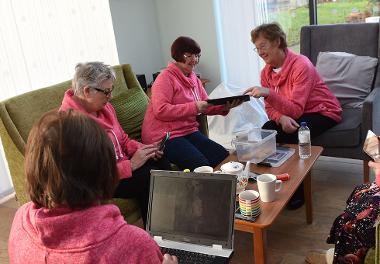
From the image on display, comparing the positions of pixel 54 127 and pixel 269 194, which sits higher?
pixel 54 127

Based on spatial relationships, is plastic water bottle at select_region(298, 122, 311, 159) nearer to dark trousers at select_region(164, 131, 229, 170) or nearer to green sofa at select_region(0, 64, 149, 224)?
dark trousers at select_region(164, 131, 229, 170)

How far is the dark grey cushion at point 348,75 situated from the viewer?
274 cm

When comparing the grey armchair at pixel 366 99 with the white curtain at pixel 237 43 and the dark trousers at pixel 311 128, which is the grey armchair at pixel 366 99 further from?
the white curtain at pixel 237 43

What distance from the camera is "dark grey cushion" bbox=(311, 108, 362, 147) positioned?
8.01ft

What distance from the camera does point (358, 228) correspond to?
4.92ft

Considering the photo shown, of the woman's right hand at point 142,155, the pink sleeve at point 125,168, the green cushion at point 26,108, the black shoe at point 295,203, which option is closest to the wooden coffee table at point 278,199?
the black shoe at point 295,203

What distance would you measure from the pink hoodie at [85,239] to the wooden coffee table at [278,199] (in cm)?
75

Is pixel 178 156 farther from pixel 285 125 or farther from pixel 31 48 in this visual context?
pixel 31 48

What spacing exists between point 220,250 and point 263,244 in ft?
1.26

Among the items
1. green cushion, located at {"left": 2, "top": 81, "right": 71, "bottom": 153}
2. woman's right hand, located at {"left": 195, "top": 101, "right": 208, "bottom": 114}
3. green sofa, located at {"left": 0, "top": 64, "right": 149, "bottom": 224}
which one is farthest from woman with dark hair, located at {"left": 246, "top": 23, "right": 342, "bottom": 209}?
green cushion, located at {"left": 2, "top": 81, "right": 71, "bottom": 153}

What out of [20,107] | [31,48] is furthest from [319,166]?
[31,48]

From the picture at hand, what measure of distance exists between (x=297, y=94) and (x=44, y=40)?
1.99 meters

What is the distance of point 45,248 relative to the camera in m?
0.87

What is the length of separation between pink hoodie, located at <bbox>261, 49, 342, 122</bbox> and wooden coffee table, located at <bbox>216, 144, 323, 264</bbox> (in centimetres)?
34
